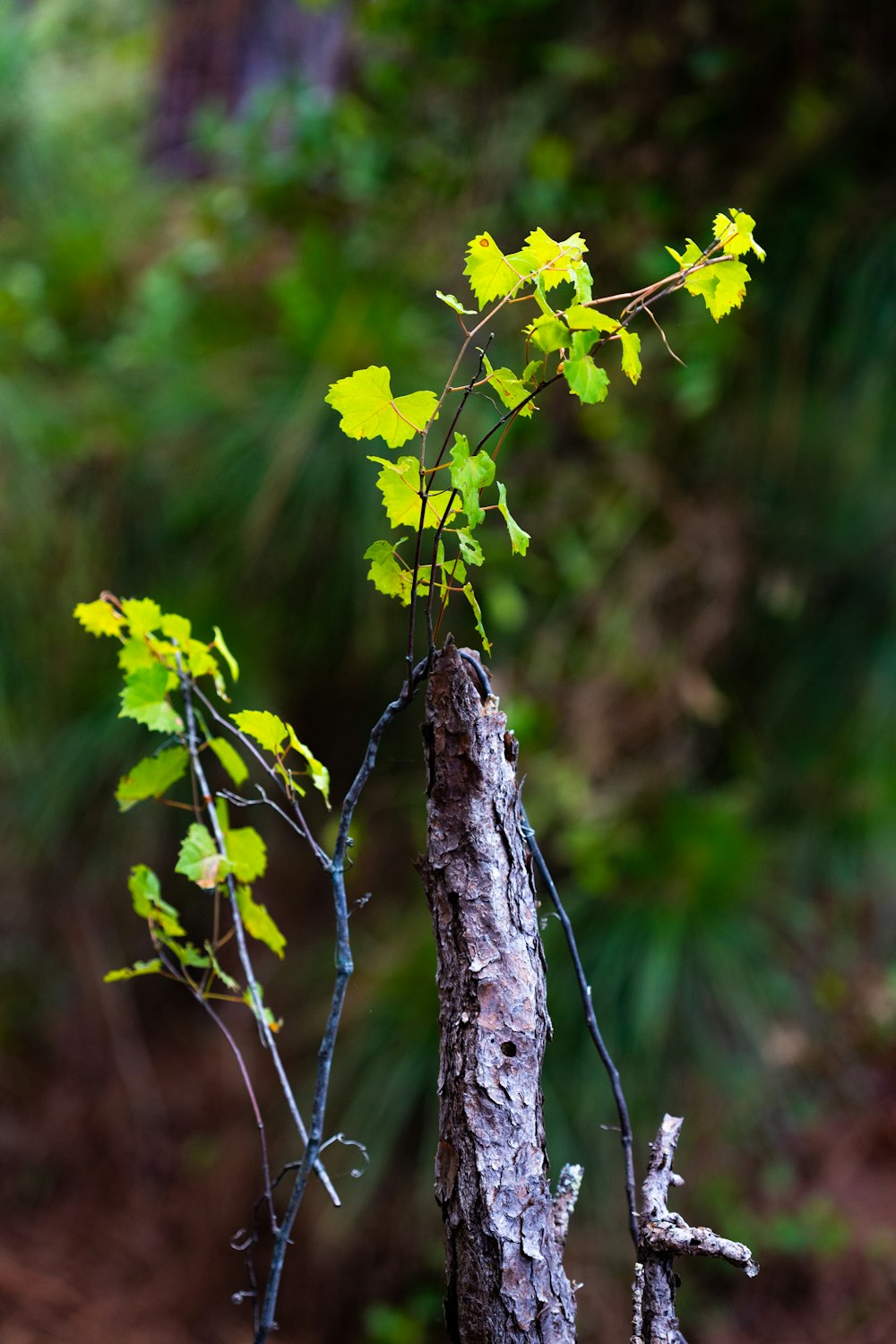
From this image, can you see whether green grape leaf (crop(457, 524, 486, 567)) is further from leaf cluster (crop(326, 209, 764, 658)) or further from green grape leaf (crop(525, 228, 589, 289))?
green grape leaf (crop(525, 228, 589, 289))

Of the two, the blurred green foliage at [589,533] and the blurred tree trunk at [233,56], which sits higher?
the blurred tree trunk at [233,56]

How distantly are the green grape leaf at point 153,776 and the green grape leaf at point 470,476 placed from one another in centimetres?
24

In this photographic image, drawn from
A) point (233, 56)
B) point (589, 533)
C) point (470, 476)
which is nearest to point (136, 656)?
point (470, 476)

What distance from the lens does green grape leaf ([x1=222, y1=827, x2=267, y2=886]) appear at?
1.94 ft

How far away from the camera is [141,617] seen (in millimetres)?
582

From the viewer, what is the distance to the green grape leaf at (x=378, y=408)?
0.46 meters

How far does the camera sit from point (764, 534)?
165 cm

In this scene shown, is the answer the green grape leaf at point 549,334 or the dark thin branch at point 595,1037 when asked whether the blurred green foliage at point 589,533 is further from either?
the green grape leaf at point 549,334

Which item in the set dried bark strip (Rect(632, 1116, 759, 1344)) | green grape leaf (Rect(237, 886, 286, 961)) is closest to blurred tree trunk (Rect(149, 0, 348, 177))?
green grape leaf (Rect(237, 886, 286, 961))

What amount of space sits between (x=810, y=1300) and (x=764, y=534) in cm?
118

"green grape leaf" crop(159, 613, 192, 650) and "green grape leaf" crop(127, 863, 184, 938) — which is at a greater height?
"green grape leaf" crop(159, 613, 192, 650)

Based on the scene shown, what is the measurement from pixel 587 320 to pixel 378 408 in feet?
0.31

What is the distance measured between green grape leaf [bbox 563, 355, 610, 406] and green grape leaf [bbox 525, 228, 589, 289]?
0.03 metres

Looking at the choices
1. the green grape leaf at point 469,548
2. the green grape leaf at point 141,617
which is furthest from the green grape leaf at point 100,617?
the green grape leaf at point 469,548
